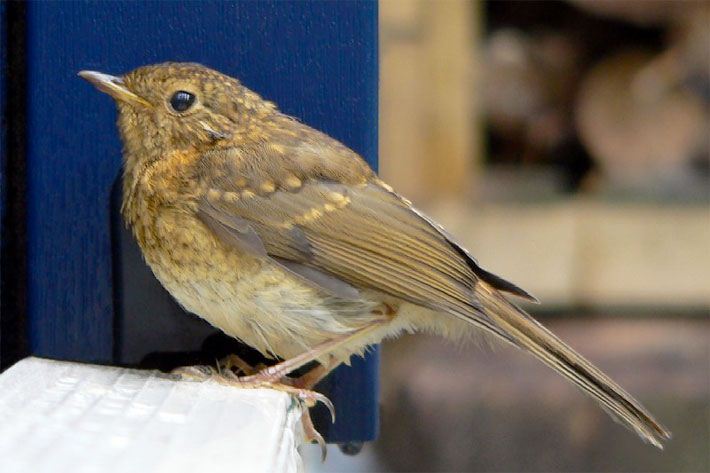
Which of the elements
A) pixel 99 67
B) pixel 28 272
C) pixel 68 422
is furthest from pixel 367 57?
pixel 68 422

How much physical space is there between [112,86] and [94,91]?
0.18m

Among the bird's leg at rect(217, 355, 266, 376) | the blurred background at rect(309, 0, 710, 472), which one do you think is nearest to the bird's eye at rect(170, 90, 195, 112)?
the bird's leg at rect(217, 355, 266, 376)

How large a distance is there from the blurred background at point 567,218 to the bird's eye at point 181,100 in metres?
2.07

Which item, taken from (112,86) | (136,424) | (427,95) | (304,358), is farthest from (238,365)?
(427,95)

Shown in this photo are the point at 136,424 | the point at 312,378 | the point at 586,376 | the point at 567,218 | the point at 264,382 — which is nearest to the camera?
the point at 136,424

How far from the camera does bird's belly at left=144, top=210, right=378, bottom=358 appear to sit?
9.62ft

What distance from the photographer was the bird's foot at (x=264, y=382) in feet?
9.19

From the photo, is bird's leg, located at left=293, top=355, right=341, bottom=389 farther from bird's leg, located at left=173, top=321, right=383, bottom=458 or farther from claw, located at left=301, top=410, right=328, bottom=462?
claw, located at left=301, top=410, right=328, bottom=462

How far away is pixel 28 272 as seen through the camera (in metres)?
3.16

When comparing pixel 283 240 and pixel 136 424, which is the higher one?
pixel 283 240

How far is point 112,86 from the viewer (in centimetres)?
296

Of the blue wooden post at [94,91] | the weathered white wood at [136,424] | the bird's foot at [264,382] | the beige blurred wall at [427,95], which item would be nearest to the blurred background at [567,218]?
the beige blurred wall at [427,95]

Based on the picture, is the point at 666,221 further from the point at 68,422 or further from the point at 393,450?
the point at 68,422

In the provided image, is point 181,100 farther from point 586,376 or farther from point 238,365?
point 586,376
